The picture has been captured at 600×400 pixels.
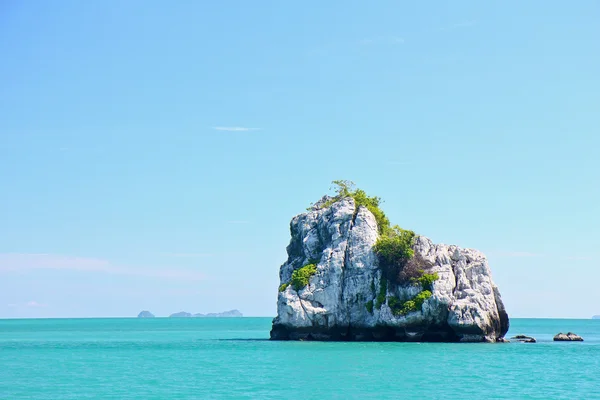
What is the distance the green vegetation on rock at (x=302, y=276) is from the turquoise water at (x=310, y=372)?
5790 mm

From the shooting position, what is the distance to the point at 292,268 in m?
76.4

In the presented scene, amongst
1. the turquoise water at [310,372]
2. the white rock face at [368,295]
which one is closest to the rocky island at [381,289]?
the white rock face at [368,295]

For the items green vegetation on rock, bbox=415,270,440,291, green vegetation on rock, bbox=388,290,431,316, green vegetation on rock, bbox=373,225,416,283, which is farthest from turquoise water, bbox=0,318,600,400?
green vegetation on rock, bbox=373,225,416,283

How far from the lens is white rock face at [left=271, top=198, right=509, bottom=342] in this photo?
220ft

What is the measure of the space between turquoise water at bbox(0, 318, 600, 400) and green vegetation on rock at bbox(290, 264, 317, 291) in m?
5.79

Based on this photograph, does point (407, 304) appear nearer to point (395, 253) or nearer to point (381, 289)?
point (381, 289)

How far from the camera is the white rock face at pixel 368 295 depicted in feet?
220

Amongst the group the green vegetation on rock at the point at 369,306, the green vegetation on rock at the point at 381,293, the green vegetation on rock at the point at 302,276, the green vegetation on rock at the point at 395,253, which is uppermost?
the green vegetation on rock at the point at 395,253

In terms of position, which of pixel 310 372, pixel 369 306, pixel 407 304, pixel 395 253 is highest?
pixel 395 253

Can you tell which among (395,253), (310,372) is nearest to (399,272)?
(395,253)

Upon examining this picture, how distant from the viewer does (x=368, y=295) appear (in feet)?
231

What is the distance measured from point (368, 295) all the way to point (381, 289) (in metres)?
1.44

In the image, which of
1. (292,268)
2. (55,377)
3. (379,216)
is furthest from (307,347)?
(55,377)

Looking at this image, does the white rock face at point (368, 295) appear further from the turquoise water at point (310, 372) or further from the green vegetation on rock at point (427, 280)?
the turquoise water at point (310, 372)
